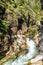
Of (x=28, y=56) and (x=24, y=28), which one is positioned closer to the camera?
(x=28, y=56)

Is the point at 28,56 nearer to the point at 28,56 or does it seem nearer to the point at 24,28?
the point at 28,56

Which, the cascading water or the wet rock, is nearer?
the cascading water

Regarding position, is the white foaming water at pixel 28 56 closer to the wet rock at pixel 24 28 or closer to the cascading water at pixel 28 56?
the cascading water at pixel 28 56

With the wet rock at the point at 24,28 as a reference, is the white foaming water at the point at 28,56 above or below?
below

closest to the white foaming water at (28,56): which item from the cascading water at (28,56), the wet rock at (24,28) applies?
the cascading water at (28,56)

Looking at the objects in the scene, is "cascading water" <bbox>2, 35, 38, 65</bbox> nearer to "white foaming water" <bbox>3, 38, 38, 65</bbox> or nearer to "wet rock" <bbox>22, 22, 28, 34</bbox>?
"white foaming water" <bbox>3, 38, 38, 65</bbox>

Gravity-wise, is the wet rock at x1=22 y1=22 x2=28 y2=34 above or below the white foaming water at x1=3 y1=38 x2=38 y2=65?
above

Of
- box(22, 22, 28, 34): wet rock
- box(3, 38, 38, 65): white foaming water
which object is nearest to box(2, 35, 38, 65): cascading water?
box(3, 38, 38, 65): white foaming water

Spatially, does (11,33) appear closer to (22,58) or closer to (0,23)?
(0,23)

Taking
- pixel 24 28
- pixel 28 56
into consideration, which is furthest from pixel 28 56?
pixel 24 28
